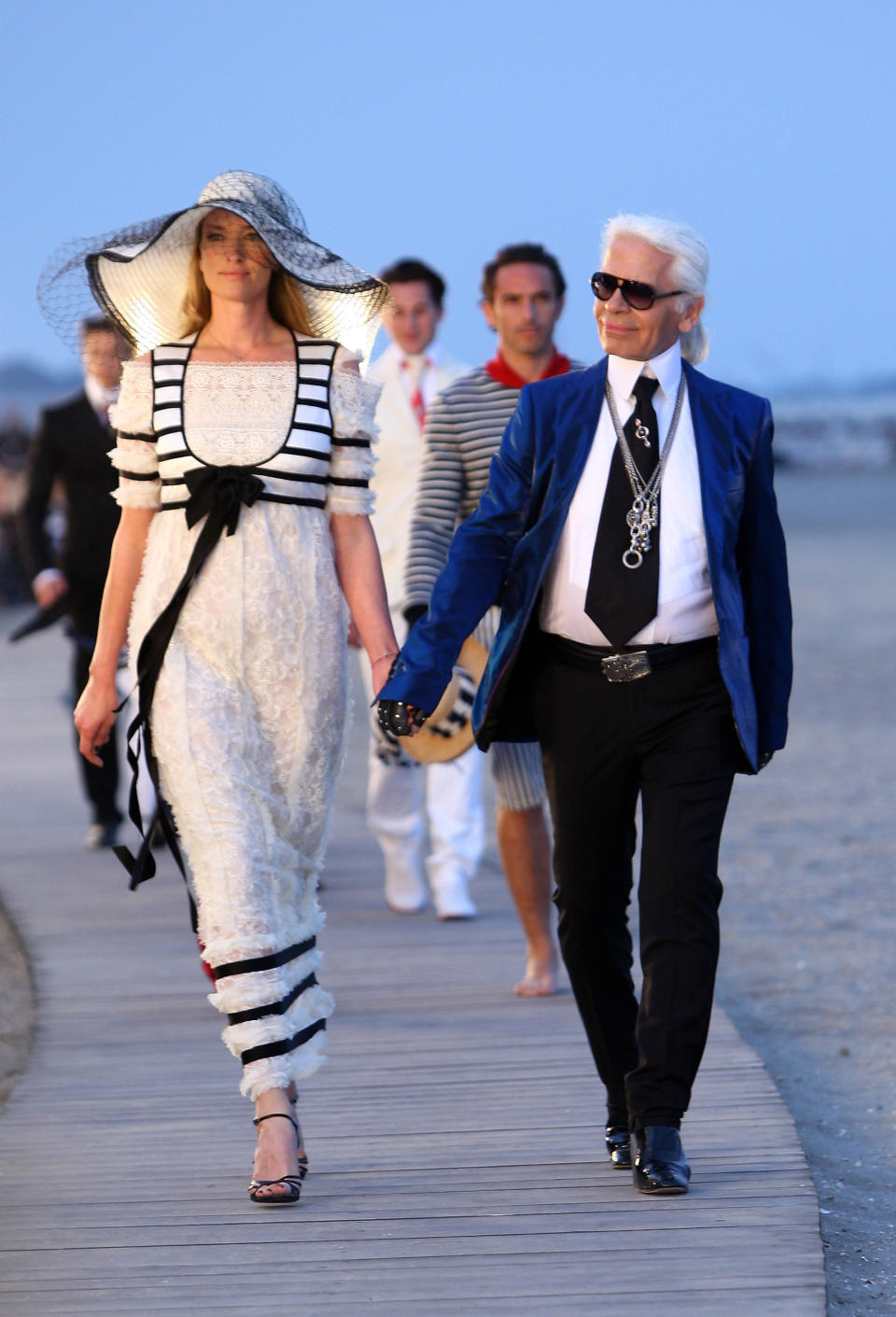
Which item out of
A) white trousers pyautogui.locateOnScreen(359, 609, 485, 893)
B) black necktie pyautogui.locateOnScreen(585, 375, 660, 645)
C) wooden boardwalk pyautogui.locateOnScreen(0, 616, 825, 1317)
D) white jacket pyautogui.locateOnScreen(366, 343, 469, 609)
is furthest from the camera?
white jacket pyautogui.locateOnScreen(366, 343, 469, 609)

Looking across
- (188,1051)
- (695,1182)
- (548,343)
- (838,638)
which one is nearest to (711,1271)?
(695,1182)

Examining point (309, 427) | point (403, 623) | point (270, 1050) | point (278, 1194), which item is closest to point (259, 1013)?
point (270, 1050)

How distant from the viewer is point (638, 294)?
3.92 meters

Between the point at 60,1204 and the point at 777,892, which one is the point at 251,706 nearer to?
the point at 60,1204

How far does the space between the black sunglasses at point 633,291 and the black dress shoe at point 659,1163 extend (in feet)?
5.26

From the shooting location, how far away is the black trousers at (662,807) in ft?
12.6

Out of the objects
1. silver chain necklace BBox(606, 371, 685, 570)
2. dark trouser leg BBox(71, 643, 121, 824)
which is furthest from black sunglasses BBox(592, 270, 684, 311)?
dark trouser leg BBox(71, 643, 121, 824)

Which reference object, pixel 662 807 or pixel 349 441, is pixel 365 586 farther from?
pixel 662 807

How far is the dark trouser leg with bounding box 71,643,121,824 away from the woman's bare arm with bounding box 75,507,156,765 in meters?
3.91

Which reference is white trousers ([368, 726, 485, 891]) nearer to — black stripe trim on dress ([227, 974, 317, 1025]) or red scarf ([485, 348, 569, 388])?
red scarf ([485, 348, 569, 388])

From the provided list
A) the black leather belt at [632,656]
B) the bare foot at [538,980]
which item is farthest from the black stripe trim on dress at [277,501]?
the bare foot at [538,980]

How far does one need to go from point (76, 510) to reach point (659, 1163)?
15.7ft

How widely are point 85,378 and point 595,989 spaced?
14.8 ft

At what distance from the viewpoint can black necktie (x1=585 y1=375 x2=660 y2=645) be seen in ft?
12.6
